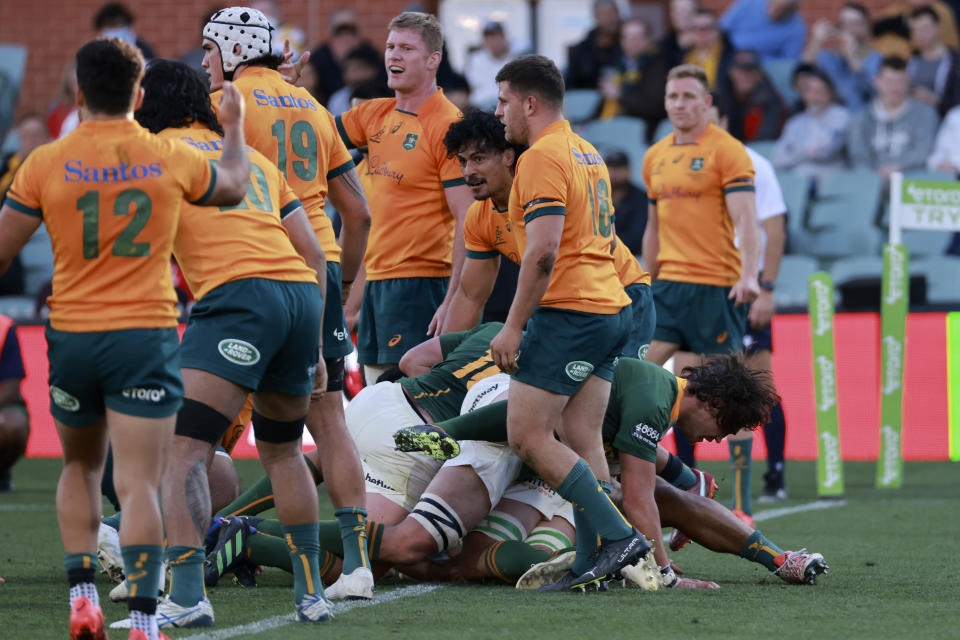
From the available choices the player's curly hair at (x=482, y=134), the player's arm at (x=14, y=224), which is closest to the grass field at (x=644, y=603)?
the player's arm at (x=14, y=224)

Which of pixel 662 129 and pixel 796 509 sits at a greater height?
pixel 662 129

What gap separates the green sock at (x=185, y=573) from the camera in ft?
15.0

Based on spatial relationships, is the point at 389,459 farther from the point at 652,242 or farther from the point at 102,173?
the point at 652,242

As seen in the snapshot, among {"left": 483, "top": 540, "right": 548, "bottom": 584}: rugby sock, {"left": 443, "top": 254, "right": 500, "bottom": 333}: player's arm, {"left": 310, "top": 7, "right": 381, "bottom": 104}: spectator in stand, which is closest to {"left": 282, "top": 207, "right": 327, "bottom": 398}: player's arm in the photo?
{"left": 483, "top": 540, "right": 548, "bottom": 584}: rugby sock

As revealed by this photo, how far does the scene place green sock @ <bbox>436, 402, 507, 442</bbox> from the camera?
5812 millimetres

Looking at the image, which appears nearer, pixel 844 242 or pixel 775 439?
pixel 775 439

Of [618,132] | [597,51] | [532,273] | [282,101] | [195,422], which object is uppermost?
[597,51]

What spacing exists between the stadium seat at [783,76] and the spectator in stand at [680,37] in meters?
0.97

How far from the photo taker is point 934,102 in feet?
45.3

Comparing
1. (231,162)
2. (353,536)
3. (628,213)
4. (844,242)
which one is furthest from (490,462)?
(844,242)

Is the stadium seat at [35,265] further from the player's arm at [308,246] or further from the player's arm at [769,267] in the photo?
the player's arm at [308,246]

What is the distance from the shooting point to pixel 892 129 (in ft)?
44.8

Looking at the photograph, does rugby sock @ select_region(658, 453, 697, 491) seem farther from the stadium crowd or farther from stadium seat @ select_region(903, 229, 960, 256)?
stadium seat @ select_region(903, 229, 960, 256)

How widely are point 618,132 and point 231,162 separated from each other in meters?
10.6
